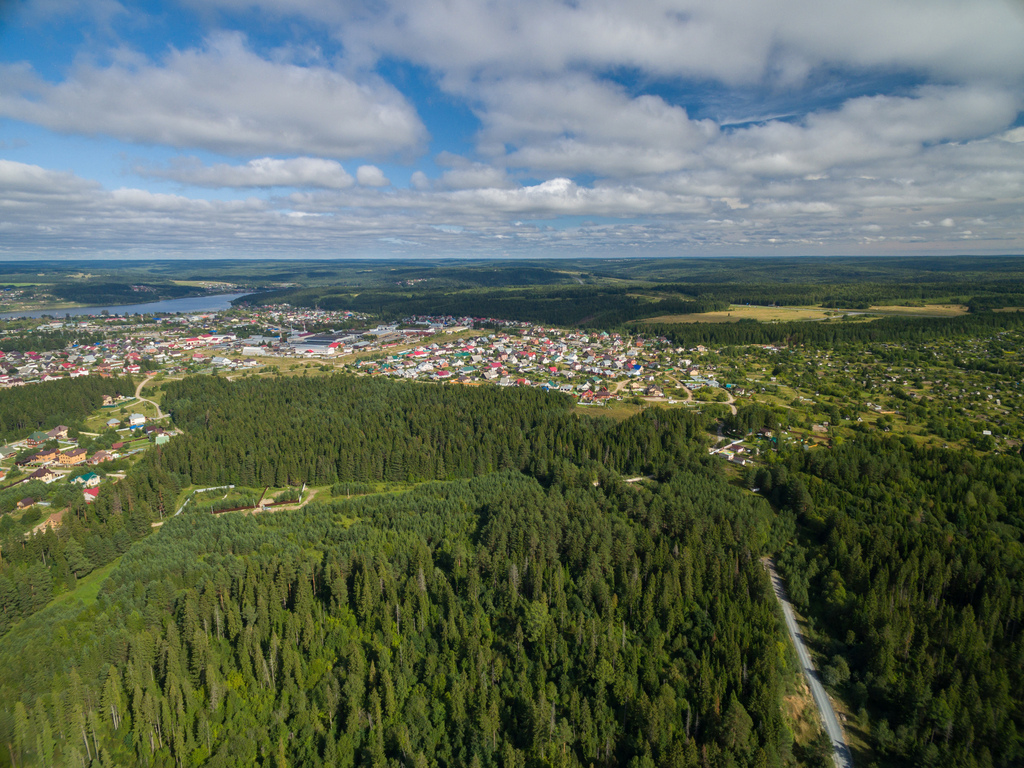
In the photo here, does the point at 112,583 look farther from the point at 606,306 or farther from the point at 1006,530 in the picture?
the point at 606,306

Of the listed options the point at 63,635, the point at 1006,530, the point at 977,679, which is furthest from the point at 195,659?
the point at 1006,530

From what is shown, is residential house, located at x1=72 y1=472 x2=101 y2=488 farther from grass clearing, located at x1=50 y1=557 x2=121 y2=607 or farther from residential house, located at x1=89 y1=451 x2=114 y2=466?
grass clearing, located at x1=50 y1=557 x2=121 y2=607

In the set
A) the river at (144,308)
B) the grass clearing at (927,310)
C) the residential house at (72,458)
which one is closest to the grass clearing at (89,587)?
the residential house at (72,458)

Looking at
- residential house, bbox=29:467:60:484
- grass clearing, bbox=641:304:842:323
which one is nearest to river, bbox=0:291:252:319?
residential house, bbox=29:467:60:484

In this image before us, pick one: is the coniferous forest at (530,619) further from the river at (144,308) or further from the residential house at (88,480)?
the river at (144,308)

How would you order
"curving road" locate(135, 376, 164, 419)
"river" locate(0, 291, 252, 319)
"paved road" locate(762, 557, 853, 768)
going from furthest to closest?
"river" locate(0, 291, 252, 319)
"curving road" locate(135, 376, 164, 419)
"paved road" locate(762, 557, 853, 768)

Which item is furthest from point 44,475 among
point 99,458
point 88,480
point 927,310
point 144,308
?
point 927,310

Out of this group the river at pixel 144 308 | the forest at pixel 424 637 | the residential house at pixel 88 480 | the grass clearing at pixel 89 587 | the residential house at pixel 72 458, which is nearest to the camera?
the forest at pixel 424 637
